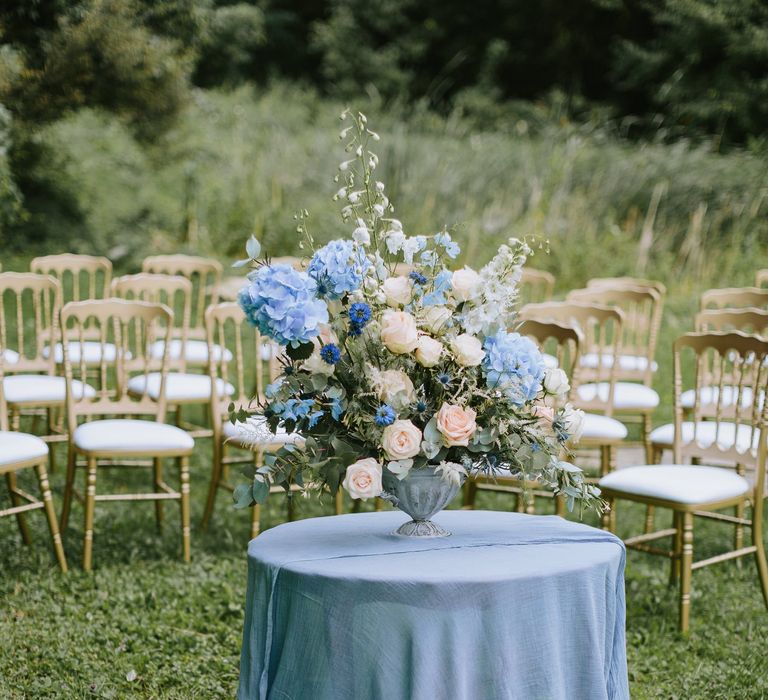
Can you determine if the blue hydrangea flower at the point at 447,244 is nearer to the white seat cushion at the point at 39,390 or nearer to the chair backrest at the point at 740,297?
the white seat cushion at the point at 39,390

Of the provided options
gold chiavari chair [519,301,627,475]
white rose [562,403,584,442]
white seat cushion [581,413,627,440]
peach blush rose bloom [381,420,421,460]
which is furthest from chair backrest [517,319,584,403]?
peach blush rose bloom [381,420,421,460]

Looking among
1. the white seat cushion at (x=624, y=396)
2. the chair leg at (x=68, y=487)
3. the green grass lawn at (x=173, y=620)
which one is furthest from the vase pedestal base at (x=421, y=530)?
the white seat cushion at (x=624, y=396)

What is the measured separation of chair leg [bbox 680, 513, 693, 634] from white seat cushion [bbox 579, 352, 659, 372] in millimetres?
2199

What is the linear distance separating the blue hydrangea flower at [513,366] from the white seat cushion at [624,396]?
9.97ft

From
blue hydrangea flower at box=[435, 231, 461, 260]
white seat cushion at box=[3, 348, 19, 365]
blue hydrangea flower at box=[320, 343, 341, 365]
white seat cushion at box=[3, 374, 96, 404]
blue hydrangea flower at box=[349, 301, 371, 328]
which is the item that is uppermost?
blue hydrangea flower at box=[435, 231, 461, 260]

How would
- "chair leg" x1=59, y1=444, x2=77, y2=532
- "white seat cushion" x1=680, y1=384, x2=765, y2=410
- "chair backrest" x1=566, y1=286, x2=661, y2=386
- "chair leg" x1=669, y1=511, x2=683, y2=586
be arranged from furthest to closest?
"chair backrest" x1=566, y1=286, x2=661, y2=386, "white seat cushion" x1=680, y1=384, x2=765, y2=410, "chair leg" x1=59, y1=444, x2=77, y2=532, "chair leg" x1=669, y1=511, x2=683, y2=586

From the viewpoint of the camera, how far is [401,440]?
250 cm

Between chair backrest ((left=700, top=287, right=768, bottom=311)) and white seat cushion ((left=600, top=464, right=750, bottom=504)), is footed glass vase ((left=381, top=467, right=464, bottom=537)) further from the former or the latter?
chair backrest ((left=700, top=287, right=768, bottom=311))

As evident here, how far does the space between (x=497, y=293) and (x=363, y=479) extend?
557mm

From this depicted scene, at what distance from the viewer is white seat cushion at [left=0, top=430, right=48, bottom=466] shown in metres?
4.30

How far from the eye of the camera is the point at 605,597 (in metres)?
2.64

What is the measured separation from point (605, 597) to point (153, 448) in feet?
8.43

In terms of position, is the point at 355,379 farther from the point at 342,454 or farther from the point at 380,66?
the point at 380,66

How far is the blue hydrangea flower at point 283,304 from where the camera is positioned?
8.13 ft
